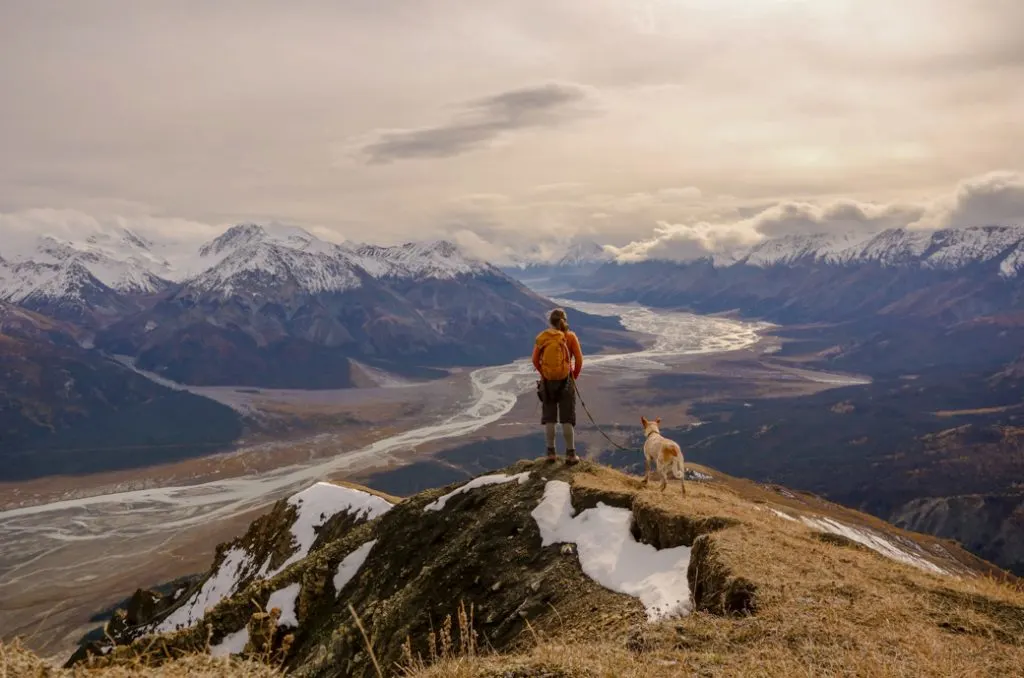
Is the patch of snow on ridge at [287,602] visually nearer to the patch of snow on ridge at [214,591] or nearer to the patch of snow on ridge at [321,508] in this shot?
the patch of snow on ridge at [321,508]

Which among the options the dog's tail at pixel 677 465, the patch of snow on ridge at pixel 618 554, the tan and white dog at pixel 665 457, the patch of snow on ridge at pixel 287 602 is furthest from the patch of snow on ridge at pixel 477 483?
the patch of snow on ridge at pixel 287 602

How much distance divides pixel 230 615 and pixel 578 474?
14264mm

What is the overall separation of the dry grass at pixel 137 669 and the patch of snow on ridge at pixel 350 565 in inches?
565

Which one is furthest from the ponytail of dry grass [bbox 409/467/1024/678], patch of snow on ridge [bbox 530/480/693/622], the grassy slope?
dry grass [bbox 409/467/1024/678]

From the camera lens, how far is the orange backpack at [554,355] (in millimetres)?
18672

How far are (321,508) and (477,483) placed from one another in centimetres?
2280

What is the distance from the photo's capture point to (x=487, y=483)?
2198 cm

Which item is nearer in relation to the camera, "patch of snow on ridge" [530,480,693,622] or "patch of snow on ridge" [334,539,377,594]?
"patch of snow on ridge" [530,480,693,622]

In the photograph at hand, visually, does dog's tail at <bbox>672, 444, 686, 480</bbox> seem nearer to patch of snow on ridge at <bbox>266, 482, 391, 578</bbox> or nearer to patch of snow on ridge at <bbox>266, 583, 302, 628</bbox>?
patch of snow on ridge at <bbox>266, 583, 302, 628</bbox>

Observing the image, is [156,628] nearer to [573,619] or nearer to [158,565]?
[573,619]

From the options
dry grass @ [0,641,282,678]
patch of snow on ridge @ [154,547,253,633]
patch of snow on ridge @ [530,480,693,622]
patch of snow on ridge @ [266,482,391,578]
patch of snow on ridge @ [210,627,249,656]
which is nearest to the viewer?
dry grass @ [0,641,282,678]

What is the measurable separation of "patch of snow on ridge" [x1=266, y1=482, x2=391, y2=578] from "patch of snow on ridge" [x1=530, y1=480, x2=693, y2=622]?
21.9 metres

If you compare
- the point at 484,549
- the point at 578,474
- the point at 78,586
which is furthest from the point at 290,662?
the point at 78,586

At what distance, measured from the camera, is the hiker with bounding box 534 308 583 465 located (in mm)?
18703
